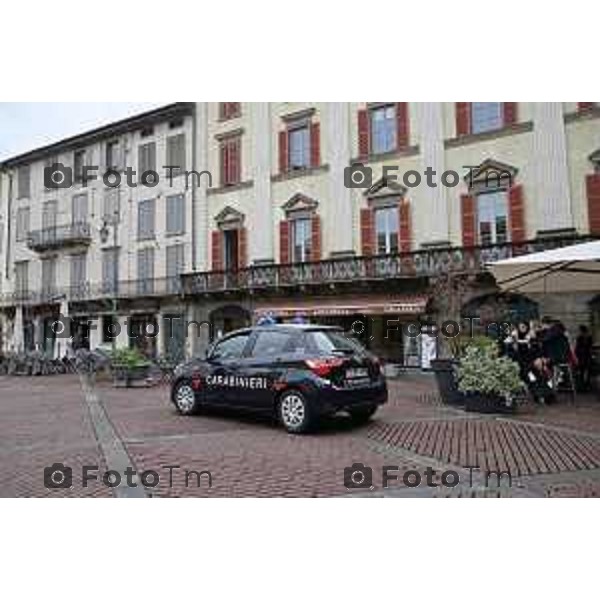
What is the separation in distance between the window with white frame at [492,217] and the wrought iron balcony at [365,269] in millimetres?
627

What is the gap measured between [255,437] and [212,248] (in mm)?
19248

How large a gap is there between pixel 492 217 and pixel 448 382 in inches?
423

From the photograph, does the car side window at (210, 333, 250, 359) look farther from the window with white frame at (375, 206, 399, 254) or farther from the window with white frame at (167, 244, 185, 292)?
the window with white frame at (167, 244, 185, 292)

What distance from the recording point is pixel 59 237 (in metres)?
32.7

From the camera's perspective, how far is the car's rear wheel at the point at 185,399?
33.8 ft

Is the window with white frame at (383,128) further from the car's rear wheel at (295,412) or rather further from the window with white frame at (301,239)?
the car's rear wheel at (295,412)

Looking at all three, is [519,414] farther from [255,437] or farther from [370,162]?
[370,162]

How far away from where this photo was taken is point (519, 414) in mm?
10070

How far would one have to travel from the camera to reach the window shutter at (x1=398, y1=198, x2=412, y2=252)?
71.3 feet

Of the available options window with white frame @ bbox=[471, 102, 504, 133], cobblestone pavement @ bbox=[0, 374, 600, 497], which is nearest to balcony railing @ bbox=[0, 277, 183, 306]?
window with white frame @ bbox=[471, 102, 504, 133]

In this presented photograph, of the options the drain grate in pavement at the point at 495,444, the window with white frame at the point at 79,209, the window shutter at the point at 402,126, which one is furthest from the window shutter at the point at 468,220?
the window with white frame at the point at 79,209

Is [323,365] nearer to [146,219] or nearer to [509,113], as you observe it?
[509,113]

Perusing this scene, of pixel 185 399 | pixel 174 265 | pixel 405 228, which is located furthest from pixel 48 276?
pixel 185 399

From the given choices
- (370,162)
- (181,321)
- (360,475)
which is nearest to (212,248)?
(181,321)
